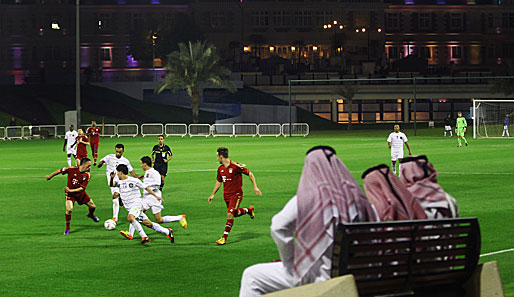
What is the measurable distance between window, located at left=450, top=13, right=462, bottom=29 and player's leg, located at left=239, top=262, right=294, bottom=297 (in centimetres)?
11926

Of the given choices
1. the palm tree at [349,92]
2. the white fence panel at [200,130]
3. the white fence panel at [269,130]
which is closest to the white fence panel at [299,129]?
the white fence panel at [269,130]

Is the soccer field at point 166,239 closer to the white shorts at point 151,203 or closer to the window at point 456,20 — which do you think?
the white shorts at point 151,203

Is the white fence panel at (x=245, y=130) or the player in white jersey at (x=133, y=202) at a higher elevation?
the white fence panel at (x=245, y=130)

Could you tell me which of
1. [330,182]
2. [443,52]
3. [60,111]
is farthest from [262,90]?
[330,182]

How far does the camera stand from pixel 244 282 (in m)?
6.88

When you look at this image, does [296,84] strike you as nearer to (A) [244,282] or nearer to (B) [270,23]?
(B) [270,23]

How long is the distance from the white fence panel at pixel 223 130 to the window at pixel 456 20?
61.0 m

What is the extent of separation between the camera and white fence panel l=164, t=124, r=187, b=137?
72.2 metres

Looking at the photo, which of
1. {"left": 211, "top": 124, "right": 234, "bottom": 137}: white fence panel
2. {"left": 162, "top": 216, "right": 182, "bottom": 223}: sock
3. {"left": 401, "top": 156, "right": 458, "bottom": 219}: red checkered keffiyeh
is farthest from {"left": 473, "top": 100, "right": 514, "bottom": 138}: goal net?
{"left": 401, "top": 156, "right": 458, "bottom": 219}: red checkered keffiyeh

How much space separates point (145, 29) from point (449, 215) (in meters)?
103

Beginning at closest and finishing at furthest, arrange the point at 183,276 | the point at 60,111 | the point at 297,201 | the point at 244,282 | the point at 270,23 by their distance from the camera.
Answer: the point at 297,201, the point at 244,282, the point at 183,276, the point at 60,111, the point at 270,23

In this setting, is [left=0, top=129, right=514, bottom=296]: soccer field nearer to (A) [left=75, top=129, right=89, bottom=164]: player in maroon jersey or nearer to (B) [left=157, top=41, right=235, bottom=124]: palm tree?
(A) [left=75, top=129, right=89, bottom=164]: player in maroon jersey

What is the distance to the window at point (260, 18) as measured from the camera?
4545 inches

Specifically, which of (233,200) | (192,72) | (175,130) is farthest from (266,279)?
(192,72)
